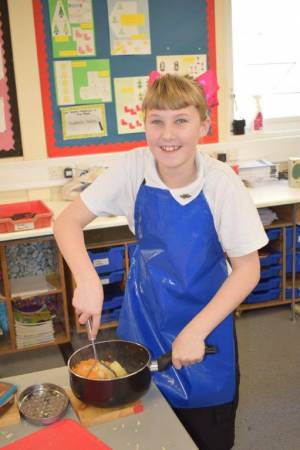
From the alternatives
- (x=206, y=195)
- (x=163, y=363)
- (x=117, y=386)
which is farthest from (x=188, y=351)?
(x=206, y=195)

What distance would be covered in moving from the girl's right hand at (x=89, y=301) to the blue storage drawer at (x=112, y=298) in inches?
67.8

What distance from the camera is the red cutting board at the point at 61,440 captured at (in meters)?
1.00

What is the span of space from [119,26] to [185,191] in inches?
86.7

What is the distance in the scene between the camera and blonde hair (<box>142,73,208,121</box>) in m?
1.26

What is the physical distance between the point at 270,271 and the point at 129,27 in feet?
5.82

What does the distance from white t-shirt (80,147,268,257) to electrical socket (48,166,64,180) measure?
72.8 inches

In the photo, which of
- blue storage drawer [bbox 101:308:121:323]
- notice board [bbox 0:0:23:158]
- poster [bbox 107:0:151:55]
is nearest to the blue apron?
blue storage drawer [bbox 101:308:121:323]

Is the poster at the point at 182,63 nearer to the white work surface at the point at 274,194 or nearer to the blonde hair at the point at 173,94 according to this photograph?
the white work surface at the point at 274,194

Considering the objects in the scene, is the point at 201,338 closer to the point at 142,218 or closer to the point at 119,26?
the point at 142,218

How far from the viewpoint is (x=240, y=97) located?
3701 mm

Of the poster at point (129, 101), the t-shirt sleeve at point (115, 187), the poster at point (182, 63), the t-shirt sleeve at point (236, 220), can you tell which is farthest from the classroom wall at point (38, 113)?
the t-shirt sleeve at point (236, 220)

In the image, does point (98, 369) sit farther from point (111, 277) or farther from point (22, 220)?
point (111, 277)

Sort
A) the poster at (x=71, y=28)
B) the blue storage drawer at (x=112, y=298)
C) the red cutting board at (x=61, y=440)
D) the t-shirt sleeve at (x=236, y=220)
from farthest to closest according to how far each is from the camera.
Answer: the poster at (x=71, y=28)
the blue storage drawer at (x=112, y=298)
the t-shirt sleeve at (x=236, y=220)
the red cutting board at (x=61, y=440)

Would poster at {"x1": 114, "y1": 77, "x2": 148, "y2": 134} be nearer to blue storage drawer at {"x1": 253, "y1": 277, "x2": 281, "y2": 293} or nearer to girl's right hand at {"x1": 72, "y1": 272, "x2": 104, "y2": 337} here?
blue storage drawer at {"x1": 253, "y1": 277, "x2": 281, "y2": 293}
